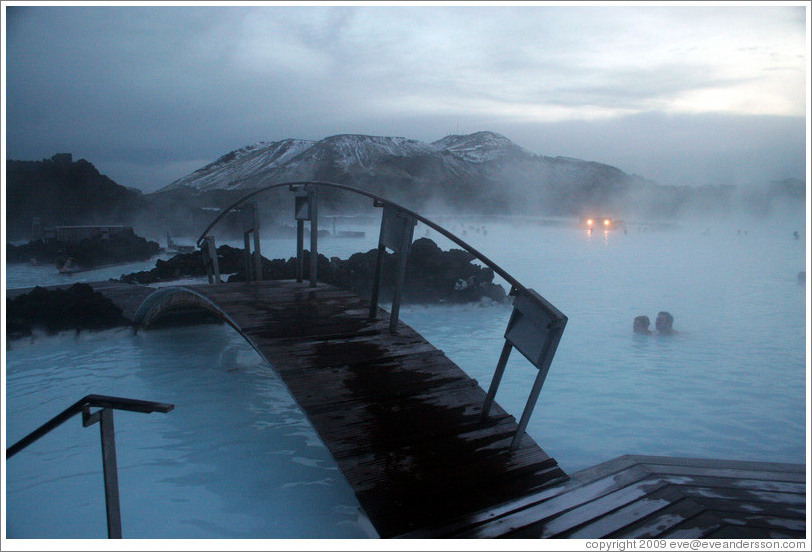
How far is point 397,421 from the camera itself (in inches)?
138

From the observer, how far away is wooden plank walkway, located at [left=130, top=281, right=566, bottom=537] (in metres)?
2.88

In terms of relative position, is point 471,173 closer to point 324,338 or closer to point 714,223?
point 714,223

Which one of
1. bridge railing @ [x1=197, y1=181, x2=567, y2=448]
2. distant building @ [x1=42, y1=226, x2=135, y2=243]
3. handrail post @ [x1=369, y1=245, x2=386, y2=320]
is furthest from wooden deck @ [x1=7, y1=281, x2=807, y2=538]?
distant building @ [x1=42, y1=226, x2=135, y2=243]

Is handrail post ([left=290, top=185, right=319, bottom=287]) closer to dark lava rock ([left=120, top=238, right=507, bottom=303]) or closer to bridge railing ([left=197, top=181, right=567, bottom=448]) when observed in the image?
bridge railing ([left=197, top=181, right=567, bottom=448])

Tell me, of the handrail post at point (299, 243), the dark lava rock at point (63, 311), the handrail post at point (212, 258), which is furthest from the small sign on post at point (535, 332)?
the dark lava rock at point (63, 311)

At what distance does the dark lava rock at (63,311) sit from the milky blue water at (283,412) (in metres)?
0.30

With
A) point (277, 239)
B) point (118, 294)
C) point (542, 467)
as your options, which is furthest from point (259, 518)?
point (277, 239)

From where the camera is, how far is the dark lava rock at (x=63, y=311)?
30.9 ft

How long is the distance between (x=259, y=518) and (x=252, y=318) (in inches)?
76.2

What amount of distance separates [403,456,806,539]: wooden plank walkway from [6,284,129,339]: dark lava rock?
30.1ft

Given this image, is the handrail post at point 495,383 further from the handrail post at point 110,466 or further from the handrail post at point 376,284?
the handrail post at point 110,466

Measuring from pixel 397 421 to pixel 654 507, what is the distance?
160 cm

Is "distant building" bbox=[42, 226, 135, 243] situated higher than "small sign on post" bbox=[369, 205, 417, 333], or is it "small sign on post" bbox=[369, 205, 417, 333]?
"small sign on post" bbox=[369, 205, 417, 333]

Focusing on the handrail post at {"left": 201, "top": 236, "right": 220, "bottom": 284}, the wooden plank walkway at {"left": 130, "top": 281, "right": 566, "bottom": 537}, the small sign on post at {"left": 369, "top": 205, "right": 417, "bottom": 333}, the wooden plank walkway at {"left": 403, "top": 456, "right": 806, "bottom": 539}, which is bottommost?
the wooden plank walkway at {"left": 403, "top": 456, "right": 806, "bottom": 539}
